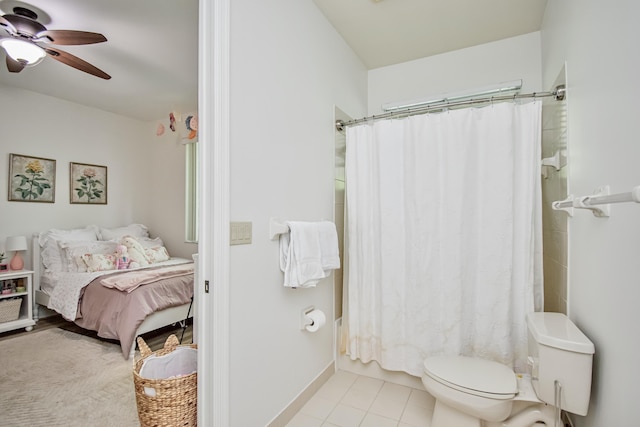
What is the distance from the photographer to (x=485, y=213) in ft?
6.14

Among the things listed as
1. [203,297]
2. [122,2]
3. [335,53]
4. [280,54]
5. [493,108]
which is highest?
[122,2]

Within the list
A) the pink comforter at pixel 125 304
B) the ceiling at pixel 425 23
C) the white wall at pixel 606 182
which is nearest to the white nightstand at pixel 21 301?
the pink comforter at pixel 125 304

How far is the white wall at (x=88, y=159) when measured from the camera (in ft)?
11.5

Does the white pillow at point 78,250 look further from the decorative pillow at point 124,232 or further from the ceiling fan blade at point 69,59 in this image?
the ceiling fan blade at point 69,59

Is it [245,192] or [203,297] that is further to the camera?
[245,192]

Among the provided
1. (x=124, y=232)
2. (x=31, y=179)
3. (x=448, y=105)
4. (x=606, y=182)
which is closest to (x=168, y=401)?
(x=606, y=182)

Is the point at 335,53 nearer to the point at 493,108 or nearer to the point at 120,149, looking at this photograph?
the point at 493,108

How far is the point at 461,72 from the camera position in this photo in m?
2.57

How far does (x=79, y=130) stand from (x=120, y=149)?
1.79 feet

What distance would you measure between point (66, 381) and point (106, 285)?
0.85 m

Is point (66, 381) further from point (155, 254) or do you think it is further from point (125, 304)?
point (155, 254)

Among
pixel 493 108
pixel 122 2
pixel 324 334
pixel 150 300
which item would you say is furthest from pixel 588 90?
pixel 150 300

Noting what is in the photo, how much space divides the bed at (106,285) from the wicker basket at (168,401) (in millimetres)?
1472

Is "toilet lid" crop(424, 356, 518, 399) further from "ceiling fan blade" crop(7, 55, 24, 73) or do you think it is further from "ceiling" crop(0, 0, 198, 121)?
"ceiling fan blade" crop(7, 55, 24, 73)
